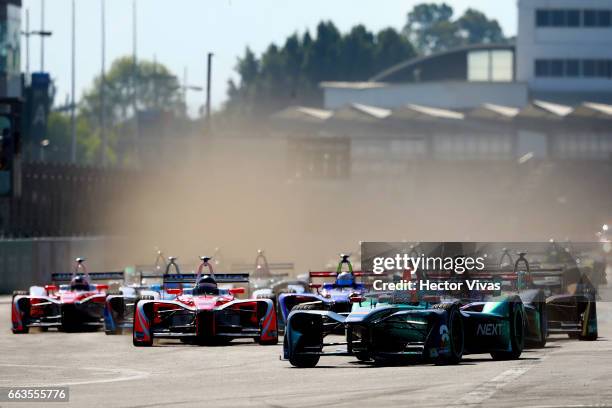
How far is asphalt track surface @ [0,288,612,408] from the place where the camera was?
1592 cm

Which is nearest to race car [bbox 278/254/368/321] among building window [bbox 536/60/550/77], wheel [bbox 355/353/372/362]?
wheel [bbox 355/353/372/362]

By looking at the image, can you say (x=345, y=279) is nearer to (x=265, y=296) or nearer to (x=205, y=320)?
(x=265, y=296)

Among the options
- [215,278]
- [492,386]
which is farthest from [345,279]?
[492,386]

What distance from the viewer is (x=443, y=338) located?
67.3ft

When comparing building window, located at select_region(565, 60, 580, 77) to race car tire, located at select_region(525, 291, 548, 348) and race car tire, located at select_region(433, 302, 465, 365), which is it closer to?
race car tire, located at select_region(525, 291, 548, 348)

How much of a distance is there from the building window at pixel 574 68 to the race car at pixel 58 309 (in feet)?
321

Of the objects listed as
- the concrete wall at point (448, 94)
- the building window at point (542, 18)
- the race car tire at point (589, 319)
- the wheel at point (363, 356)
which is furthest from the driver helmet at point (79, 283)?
the building window at point (542, 18)

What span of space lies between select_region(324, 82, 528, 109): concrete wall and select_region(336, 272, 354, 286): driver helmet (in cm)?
9875

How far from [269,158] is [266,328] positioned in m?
87.4

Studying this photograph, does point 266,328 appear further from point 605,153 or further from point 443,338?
point 605,153

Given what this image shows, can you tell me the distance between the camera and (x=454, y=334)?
20875 millimetres

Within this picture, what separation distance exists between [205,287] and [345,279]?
2.70m

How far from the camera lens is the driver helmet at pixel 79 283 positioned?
32312 mm

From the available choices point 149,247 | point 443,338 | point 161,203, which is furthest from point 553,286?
point 161,203
